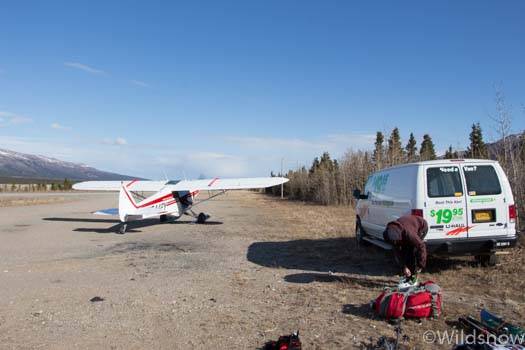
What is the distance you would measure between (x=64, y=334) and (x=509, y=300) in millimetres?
6178

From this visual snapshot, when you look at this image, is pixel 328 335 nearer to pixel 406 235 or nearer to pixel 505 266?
pixel 406 235

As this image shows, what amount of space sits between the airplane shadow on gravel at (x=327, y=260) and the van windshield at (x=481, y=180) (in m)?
1.81

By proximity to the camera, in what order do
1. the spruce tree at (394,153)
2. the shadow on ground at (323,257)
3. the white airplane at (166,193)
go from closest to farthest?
the shadow on ground at (323,257) < the white airplane at (166,193) < the spruce tree at (394,153)

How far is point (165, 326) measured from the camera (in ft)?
18.9

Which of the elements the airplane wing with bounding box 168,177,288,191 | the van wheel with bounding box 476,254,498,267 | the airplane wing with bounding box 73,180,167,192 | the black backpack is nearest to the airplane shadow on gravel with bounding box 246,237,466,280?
the van wheel with bounding box 476,254,498,267

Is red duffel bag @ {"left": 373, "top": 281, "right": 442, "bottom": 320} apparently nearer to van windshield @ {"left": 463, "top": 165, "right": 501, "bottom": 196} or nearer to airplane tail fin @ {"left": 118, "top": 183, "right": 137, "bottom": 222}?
van windshield @ {"left": 463, "top": 165, "right": 501, "bottom": 196}

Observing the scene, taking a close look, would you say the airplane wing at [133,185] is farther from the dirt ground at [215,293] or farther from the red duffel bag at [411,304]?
the red duffel bag at [411,304]

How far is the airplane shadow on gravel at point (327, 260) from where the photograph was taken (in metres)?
8.79

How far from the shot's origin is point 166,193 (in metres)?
20.0

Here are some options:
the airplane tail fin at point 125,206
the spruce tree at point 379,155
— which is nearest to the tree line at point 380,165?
the spruce tree at point 379,155

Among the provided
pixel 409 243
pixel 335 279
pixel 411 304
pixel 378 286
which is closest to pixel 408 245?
pixel 409 243

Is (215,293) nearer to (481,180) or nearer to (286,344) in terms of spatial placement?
(286,344)

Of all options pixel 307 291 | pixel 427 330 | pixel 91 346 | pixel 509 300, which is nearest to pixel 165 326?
pixel 91 346

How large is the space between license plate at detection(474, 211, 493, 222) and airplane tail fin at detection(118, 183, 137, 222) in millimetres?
12997
